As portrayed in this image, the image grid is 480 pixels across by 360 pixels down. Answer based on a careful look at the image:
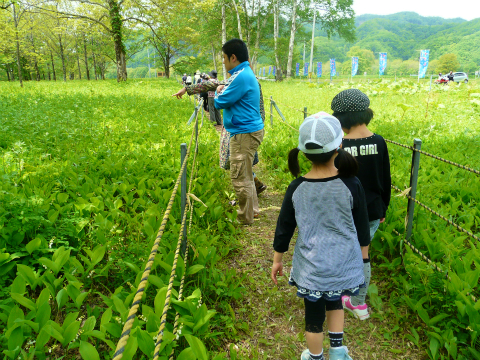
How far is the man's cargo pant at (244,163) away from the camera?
3.66 metres

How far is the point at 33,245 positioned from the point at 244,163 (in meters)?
2.17

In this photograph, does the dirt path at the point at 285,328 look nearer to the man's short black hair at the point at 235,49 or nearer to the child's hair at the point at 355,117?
the child's hair at the point at 355,117

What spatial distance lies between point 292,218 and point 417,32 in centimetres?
19154

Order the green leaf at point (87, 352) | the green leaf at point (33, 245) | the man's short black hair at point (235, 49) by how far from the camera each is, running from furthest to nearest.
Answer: the man's short black hair at point (235, 49)
the green leaf at point (33, 245)
the green leaf at point (87, 352)

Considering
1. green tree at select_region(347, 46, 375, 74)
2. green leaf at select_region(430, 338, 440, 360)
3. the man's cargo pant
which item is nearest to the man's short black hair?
the man's cargo pant

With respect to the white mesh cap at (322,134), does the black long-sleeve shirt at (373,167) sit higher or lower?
lower

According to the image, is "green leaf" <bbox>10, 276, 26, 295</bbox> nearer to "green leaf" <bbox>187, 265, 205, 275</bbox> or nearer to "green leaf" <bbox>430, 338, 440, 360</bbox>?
"green leaf" <bbox>187, 265, 205, 275</bbox>

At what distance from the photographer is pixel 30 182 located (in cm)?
364

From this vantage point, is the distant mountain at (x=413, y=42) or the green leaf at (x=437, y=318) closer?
the green leaf at (x=437, y=318)

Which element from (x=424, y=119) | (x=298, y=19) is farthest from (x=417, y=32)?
(x=424, y=119)

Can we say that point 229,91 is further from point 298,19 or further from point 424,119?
point 298,19

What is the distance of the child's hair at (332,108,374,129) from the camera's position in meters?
2.19

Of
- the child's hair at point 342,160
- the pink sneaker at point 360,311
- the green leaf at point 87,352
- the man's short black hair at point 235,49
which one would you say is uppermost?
the man's short black hair at point 235,49

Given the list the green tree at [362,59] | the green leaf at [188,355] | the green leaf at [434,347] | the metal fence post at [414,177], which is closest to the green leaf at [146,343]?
the green leaf at [188,355]
